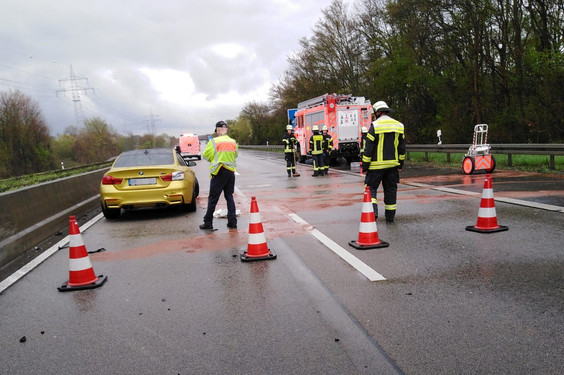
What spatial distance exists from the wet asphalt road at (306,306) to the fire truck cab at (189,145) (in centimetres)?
3592

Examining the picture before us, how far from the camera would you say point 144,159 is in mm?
10352

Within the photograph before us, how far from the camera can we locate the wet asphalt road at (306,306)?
3.21 m

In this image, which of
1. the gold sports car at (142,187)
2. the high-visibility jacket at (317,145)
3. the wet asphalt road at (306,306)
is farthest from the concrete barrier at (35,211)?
the high-visibility jacket at (317,145)

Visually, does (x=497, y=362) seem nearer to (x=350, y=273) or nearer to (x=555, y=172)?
(x=350, y=273)

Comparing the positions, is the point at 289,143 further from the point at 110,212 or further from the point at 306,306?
the point at 306,306

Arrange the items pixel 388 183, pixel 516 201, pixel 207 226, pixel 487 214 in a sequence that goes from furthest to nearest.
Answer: pixel 516 201 < pixel 207 226 < pixel 388 183 < pixel 487 214

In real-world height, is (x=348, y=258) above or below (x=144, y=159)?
below

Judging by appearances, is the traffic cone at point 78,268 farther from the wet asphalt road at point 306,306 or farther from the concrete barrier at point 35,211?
the concrete barrier at point 35,211

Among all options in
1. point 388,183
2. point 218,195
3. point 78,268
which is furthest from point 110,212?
point 388,183

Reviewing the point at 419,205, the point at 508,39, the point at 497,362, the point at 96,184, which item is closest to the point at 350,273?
the point at 497,362

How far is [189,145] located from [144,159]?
111 ft

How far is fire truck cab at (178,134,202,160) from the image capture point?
43.2 m

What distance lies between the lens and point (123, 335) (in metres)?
3.76

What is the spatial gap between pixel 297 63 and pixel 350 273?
145 ft
